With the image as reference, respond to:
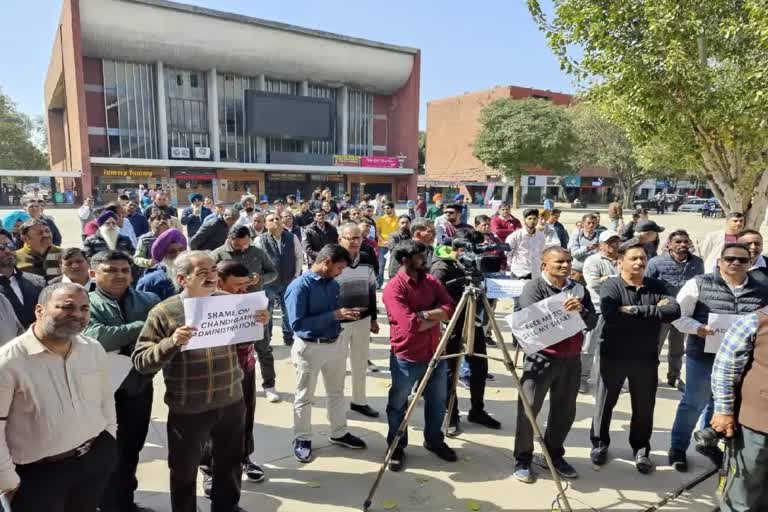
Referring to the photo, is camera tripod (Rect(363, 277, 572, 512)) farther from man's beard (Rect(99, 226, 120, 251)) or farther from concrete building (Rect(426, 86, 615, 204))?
concrete building (Rect(426, 86, 615, 204))

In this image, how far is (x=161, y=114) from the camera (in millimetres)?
37312

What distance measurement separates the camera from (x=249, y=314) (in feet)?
9.00

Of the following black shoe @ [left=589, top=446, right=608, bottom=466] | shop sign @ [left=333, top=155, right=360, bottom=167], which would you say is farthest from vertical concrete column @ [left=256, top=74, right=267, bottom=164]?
black shoe @ [left=589, top=446, right=608, bottom=466]

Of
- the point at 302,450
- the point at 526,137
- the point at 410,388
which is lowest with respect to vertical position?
the point at 302,450

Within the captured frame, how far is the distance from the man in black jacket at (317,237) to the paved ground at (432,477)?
108 inches

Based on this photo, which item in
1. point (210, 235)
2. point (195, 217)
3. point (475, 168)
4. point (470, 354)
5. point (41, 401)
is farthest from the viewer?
point (475, 168)

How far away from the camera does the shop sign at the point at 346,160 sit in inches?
1711

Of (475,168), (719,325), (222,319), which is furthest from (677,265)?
(475,168)

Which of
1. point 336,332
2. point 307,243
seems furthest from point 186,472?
point 307,243

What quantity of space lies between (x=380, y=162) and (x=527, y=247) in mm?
38808

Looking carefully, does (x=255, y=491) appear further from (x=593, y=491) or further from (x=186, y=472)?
(x=593, y=491)

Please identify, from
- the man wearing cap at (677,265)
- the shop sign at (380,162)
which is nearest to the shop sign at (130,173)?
the shop sign at (380,162)

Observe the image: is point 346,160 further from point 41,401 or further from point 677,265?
point 41,401

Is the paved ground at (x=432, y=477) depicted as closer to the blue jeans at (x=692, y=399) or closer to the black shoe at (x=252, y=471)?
the black shoe at (x=252, y=471)
